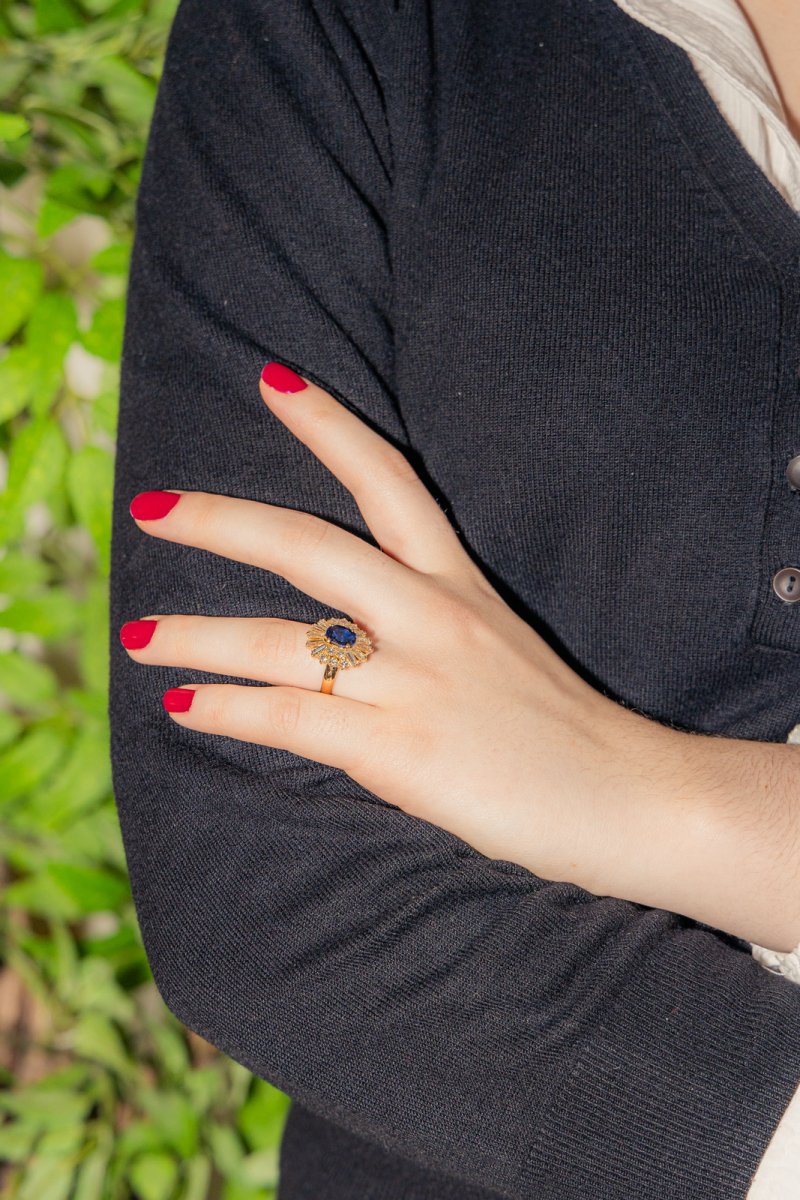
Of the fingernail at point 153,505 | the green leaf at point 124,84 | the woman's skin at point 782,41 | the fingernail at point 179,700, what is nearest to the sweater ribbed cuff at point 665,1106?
the fingernail at point 179,700

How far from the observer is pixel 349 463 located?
2.40 feet

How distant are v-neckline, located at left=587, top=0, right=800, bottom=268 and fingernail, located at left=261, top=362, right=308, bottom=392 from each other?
0.36 meters

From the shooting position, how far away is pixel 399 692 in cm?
70

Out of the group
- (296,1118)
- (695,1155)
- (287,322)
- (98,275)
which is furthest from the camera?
(98,275)

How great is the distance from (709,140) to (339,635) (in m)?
0.49

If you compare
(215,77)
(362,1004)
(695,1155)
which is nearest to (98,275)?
(215,77)

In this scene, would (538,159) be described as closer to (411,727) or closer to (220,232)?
(220,232)

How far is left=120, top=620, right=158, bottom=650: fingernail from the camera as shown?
719mm

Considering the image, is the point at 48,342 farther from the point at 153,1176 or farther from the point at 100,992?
the point at 153,1176

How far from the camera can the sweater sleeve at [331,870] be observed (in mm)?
655

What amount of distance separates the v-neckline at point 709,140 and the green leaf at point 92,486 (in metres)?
0.74

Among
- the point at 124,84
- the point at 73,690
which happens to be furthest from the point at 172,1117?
the point at 124,84

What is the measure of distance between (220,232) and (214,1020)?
58 cm

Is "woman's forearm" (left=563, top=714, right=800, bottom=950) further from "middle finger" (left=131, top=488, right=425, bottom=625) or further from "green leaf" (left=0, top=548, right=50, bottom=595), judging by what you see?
"green leaf" (left=0, top=548, right=50, bottom=595)
